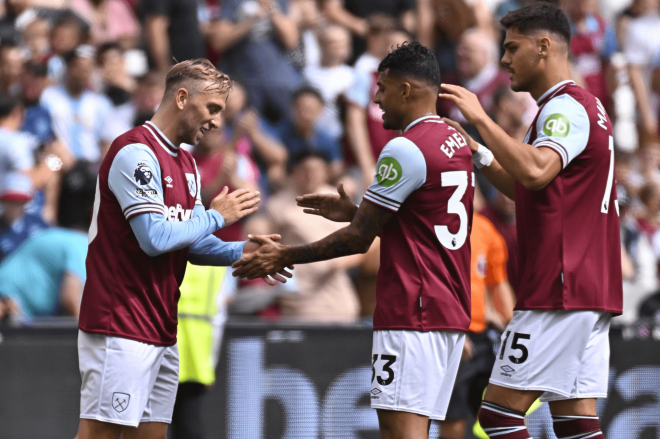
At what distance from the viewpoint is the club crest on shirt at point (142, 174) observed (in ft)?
16.5

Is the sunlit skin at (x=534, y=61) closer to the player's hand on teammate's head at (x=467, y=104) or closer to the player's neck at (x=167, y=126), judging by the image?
the player's hand on teammate's head at (x=467, y=104)

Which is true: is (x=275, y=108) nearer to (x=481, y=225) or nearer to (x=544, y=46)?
(x=481, y=225)

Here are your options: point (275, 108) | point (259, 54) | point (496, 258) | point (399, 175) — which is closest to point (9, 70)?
point (259, 54)

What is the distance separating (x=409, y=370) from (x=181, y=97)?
2.00 m

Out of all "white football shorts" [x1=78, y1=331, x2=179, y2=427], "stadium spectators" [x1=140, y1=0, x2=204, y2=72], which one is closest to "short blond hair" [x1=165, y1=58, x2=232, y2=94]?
"white football shorts" [x1=78, y1=331, x2=179, y2=427]

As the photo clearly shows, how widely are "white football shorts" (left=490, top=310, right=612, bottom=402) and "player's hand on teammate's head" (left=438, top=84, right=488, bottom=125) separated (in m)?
1.15

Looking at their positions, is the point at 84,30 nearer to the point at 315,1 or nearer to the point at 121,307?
the point at 315,1

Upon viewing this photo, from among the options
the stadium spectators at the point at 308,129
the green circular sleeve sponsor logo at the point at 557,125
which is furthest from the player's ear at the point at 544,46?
the stadium spectators at the point at 308,129

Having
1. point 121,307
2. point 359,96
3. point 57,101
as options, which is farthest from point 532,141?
point 57,101

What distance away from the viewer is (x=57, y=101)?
1110cm

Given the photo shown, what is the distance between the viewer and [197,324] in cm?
760

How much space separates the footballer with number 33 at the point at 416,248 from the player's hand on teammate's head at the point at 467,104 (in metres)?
0.18

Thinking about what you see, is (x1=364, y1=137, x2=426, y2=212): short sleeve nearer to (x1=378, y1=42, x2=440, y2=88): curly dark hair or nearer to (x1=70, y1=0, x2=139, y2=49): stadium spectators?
(x1=378, y1=42, x2=440, y2=88): curly dark hair

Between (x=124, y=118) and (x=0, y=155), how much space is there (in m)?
1.67
